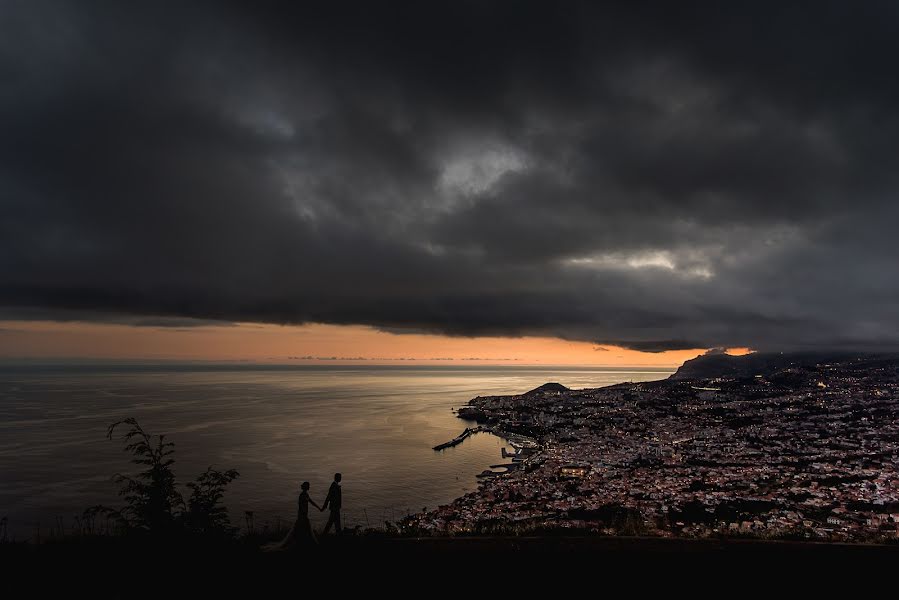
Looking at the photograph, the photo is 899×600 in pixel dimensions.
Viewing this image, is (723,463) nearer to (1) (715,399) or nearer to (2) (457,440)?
(2) (457,440)

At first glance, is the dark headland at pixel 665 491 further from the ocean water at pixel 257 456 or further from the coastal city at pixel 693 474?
the ocean water at pixel 257 456

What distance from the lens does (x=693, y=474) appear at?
189 feet

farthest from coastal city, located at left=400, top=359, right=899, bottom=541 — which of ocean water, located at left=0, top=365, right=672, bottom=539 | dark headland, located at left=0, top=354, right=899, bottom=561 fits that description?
ocean water, located at left=0, top=365, right=672, bottom=539

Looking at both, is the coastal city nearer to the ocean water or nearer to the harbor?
the harbor

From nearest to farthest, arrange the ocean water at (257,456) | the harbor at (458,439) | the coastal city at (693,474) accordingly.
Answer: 1. the coastal city at (693,474)
2. the ocean water at (257,456)
3. the harbor at (458,439)

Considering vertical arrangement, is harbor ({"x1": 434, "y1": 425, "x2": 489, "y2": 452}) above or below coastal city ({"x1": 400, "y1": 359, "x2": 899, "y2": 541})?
below

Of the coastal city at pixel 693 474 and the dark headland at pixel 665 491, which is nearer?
the dark headland at pixel 665 491

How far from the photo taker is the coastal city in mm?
35062

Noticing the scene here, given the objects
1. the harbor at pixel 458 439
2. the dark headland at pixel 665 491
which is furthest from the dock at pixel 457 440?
the dark headland at pixel 665 491

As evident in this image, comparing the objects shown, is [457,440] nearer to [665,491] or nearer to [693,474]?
[693,474]

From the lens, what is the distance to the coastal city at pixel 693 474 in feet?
115

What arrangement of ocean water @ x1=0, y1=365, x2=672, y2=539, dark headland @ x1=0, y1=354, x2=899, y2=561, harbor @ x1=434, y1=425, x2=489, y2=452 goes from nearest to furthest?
dark headland @ x1=0, y1=354, x2=899, y2=561 → ocean water @ x1=0, y1=365, x2=672, y2=539 → harbor @ x1=434, y1=425, x2=489, y2=452

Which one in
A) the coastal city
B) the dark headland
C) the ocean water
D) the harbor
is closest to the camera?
the dark headland

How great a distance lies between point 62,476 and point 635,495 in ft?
229
